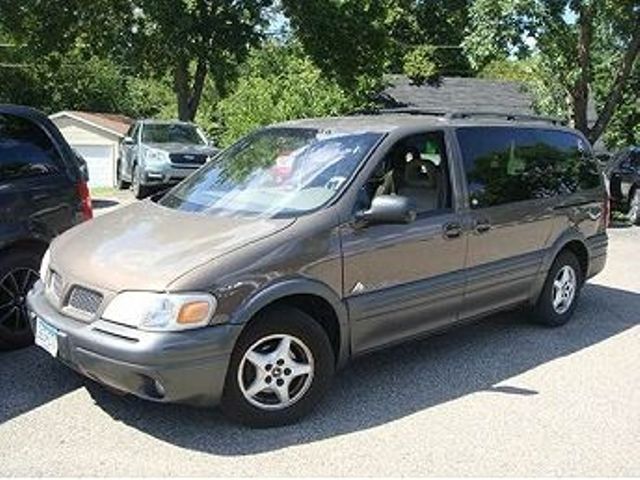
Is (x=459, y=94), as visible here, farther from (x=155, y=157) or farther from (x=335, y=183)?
(x=335, y=183)

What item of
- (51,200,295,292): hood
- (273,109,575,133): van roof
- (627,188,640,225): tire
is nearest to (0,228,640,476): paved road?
(51,200,295,292): hood

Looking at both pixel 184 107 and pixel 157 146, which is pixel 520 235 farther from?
pixel 184 107

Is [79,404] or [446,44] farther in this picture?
[446,44]

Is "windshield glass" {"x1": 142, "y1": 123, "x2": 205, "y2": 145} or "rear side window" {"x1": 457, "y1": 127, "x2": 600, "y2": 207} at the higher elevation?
"rear side window" {"x1": 457, "y1": 127, "x2": 600, "y2": 207}

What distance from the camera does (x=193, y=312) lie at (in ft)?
13.5

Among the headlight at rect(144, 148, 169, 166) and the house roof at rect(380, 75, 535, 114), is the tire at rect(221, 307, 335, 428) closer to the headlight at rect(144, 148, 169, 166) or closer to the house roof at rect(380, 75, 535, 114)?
the headlight at rect(144, 148, 169, 166)

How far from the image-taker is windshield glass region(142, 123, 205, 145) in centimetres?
1758

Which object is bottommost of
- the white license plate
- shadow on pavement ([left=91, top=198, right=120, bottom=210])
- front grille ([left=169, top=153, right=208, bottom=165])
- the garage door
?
the garage door

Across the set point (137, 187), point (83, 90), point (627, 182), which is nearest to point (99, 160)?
point (83, 90)

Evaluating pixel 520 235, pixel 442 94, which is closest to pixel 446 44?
pixel 442 94

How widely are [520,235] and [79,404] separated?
3.42 m

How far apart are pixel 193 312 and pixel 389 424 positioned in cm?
136

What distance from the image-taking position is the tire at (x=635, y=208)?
575 inches

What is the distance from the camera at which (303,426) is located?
15.0 ft
